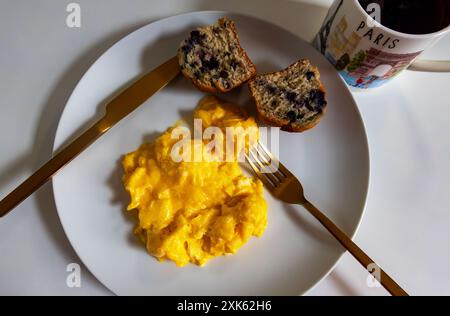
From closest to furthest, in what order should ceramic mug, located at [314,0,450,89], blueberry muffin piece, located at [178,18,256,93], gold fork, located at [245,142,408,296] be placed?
ceramic mug, located at [314,0,450,89]
gold fork, located at [245,142,408,296]
blueberry muffin piece, located at [178,18,256,93]

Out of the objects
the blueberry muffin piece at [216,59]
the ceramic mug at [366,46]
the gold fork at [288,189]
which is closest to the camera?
the ceramic mug at [366,46]

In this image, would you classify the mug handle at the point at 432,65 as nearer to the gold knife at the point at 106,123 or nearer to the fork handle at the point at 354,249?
the fork handle at the point at 354,249

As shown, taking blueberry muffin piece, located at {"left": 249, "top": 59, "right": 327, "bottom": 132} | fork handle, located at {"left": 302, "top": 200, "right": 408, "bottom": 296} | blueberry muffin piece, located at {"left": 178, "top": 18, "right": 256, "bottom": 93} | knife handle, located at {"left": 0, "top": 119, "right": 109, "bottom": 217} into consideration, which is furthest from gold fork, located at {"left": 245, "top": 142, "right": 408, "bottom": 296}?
knife handle, located at {"left": 0, "top": 119, "right": 109, "bottom": 217}

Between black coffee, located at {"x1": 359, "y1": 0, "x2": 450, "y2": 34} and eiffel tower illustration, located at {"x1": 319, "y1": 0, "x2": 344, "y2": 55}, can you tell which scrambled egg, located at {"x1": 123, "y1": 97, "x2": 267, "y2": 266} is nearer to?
eiffel tower illustration, located at {"x1": 319, "y1": 0, "x2": 344, "y2": 55}

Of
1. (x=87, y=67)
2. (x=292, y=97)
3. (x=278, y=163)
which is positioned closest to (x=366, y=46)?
(x=292, y=97)

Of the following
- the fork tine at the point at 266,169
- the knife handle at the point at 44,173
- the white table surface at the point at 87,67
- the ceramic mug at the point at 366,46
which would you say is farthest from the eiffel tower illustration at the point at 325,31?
the knife handle at the point at 44,173

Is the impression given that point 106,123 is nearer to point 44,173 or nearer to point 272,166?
point 44,173
